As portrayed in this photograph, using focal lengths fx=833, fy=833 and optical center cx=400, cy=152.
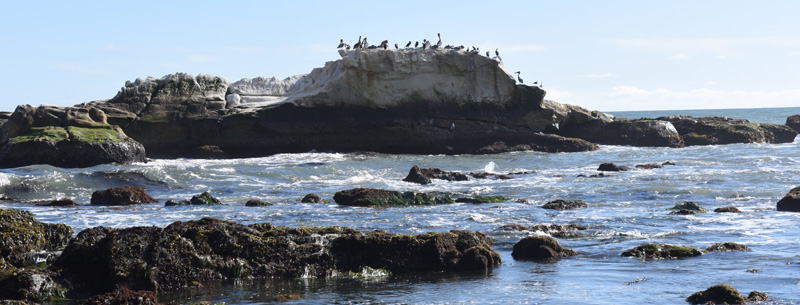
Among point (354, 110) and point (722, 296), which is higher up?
point (354, 110)

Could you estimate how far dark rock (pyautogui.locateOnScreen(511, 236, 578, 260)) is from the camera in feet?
37.2

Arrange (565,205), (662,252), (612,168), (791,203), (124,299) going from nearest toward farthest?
(124,299)
(662,252)
(791,203)
(565,205)
(612,168)

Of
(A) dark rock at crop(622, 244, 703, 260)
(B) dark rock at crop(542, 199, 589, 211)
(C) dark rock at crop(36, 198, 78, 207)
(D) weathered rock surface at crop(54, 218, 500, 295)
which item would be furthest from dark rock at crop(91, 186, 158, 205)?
(A) dark rock at crop(622, 244, 703, 260)

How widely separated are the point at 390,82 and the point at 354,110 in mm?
2216

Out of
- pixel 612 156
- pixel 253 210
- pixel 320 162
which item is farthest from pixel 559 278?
pixel 612 156

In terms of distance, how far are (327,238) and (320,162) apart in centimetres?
2308

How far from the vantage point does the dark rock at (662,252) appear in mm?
11327

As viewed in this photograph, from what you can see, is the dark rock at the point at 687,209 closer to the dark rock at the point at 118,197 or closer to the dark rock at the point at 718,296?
the dark rock at the point at 718,296

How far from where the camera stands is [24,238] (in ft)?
34.7

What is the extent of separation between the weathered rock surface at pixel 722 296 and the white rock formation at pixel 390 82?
31936mm

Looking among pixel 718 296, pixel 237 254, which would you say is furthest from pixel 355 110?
pixel 718 296

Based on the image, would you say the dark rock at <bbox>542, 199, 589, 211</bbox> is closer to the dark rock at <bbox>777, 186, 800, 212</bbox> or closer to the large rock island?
the dark rock at <bbox>777, 186, 800, 212</bbox>

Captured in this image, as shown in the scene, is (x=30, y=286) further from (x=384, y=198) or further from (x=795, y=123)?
(x=795, y=123)

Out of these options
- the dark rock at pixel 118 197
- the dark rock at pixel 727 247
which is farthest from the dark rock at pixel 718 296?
the dark rock at pixel 118 197
